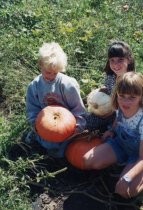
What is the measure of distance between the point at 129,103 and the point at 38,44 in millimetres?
2571

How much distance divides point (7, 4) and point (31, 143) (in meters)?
3.24

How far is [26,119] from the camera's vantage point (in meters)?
5.18

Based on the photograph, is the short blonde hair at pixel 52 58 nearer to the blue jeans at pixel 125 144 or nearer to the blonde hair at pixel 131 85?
the blonde hair at pixel 131 85

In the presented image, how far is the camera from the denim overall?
4.48m

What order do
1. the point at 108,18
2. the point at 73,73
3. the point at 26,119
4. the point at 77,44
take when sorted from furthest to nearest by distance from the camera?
the point at 108,18 < the point at 77,44 < the point at 73,73 < the point at 26,119

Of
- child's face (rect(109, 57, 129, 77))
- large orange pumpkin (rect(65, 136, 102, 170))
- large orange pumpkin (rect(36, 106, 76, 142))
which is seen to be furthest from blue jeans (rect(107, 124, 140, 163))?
child's face (rect(109, 57, 129, 77))

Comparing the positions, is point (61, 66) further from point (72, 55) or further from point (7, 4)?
point (7, 4)

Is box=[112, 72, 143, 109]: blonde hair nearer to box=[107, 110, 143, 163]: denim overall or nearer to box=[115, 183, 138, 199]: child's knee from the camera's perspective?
box=[107, 110, 143, 163]: denim overall

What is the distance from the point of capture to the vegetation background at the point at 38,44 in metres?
4.51

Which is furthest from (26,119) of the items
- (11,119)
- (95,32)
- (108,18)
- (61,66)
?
(108,18)

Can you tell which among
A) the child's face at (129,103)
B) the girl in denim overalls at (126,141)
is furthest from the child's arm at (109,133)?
the child's face at (129,103)

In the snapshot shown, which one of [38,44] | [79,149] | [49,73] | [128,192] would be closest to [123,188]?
[128,192]

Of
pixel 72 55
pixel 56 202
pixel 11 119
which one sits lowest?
pixel 56 202

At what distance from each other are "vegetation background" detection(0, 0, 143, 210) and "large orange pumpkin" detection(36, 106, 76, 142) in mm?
268
